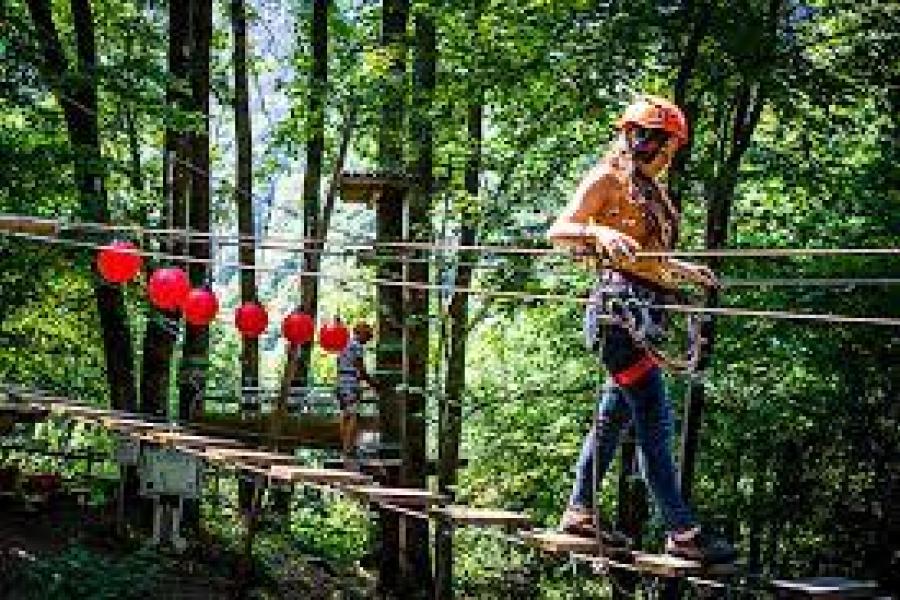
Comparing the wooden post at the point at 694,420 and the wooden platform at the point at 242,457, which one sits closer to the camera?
the wooden platform at the point at 242,457

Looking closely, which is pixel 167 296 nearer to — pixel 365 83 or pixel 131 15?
pixel 365 83

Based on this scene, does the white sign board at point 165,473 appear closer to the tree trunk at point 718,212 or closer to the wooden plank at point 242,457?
the tree trunk at point 718,212

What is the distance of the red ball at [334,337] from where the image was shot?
12202mm

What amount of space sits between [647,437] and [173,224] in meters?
8.27

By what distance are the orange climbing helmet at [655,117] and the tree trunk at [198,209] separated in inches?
337

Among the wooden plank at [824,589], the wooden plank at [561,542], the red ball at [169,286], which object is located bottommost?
the wooden plank at [824,589]

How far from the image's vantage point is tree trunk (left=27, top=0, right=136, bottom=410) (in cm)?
1096

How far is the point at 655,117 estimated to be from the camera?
4.29 metres

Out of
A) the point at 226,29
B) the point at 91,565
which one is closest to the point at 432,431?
the point at 226,29

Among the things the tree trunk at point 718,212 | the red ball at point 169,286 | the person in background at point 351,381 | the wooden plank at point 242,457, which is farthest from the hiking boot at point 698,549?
the person in background at point 351,381

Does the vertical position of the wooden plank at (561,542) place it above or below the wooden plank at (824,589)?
above

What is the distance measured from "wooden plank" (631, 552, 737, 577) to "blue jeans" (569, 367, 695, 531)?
0.17m

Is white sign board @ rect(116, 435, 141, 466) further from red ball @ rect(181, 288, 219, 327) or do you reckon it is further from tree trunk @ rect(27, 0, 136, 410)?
red ball @ rect(181, 288, 219, 327)

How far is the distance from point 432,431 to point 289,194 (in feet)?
62.6
